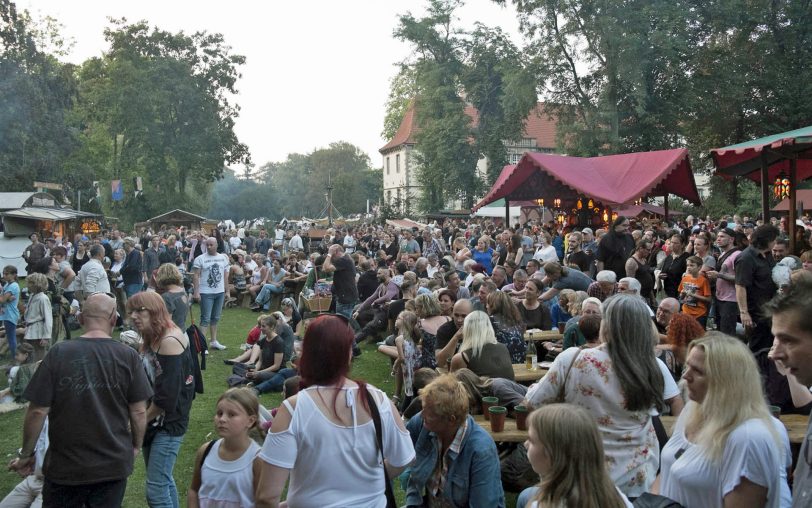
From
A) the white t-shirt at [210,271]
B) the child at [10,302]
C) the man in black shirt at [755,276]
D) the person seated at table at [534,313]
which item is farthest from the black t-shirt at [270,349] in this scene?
the man in black shirt at [755,276]

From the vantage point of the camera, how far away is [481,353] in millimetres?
4723

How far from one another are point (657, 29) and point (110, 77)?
33.6 meters

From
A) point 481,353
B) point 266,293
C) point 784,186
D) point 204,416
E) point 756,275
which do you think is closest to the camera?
point 481,353

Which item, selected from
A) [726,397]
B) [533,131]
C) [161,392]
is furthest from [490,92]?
[726,397]

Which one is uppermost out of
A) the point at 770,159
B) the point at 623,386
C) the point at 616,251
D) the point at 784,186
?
the point at 770,159

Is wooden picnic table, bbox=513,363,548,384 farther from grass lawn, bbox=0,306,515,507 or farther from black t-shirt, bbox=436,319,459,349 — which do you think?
grass lawn, bbox=0,306,515,507

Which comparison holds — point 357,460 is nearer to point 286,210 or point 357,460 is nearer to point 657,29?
point 657,29

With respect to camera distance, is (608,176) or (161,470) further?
(608,176)

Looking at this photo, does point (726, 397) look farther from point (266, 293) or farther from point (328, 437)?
point (266, 293)

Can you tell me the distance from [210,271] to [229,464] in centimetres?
632

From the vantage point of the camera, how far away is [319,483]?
91.4 inches

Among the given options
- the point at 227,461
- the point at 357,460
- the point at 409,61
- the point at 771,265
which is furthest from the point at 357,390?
the point at 409,61

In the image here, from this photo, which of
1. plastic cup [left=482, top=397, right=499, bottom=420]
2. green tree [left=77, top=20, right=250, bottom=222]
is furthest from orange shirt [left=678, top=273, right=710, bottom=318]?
green tree [left=77, top=20, right=250, bottom=222]

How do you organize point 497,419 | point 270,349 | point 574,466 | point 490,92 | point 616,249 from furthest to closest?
point 490,92 < point 616,249 < point 270,349 < point 497,419 < point 574,466
